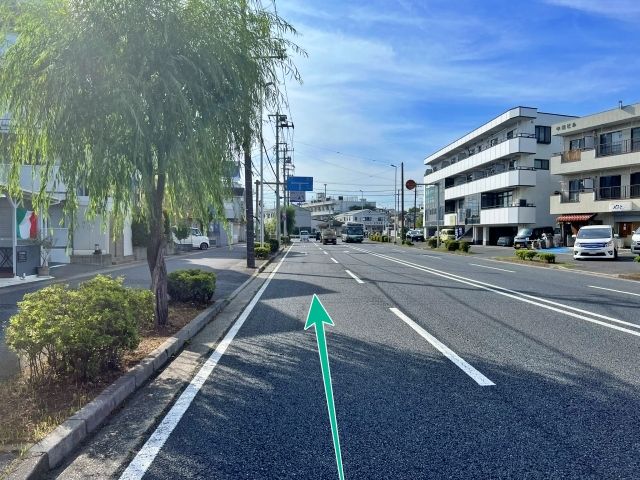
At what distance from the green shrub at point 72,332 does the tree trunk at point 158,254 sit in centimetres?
197

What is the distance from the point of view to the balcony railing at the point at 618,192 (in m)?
35.0

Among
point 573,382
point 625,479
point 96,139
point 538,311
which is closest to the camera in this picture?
point 625,479

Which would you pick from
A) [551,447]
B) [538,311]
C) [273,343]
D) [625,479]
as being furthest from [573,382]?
[538,311]

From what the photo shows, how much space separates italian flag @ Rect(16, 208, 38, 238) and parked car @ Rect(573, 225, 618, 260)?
26344mm

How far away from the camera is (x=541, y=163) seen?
46.8 m

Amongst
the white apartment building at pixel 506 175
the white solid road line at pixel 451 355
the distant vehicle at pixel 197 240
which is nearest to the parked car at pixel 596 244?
the white apartment building at pixel 506 175

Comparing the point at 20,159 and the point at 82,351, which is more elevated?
the point at 20,159

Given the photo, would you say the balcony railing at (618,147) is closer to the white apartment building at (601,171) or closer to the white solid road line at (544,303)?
the white apartment building at (601,171)

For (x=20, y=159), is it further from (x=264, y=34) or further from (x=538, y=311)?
(x=538, y=311)

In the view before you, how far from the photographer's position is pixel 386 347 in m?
6.71

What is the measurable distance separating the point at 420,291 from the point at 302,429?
9325 mm

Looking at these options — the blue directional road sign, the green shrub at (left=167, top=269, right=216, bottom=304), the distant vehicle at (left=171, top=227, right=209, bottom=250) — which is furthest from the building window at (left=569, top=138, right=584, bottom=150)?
the green shrub at (left=167, top=269, right=216, bottom=304)

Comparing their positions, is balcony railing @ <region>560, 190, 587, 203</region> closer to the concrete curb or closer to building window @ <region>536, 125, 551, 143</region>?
building window @ <region>536, 125, 551, 143</region>

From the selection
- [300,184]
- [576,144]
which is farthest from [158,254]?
[576,144]
